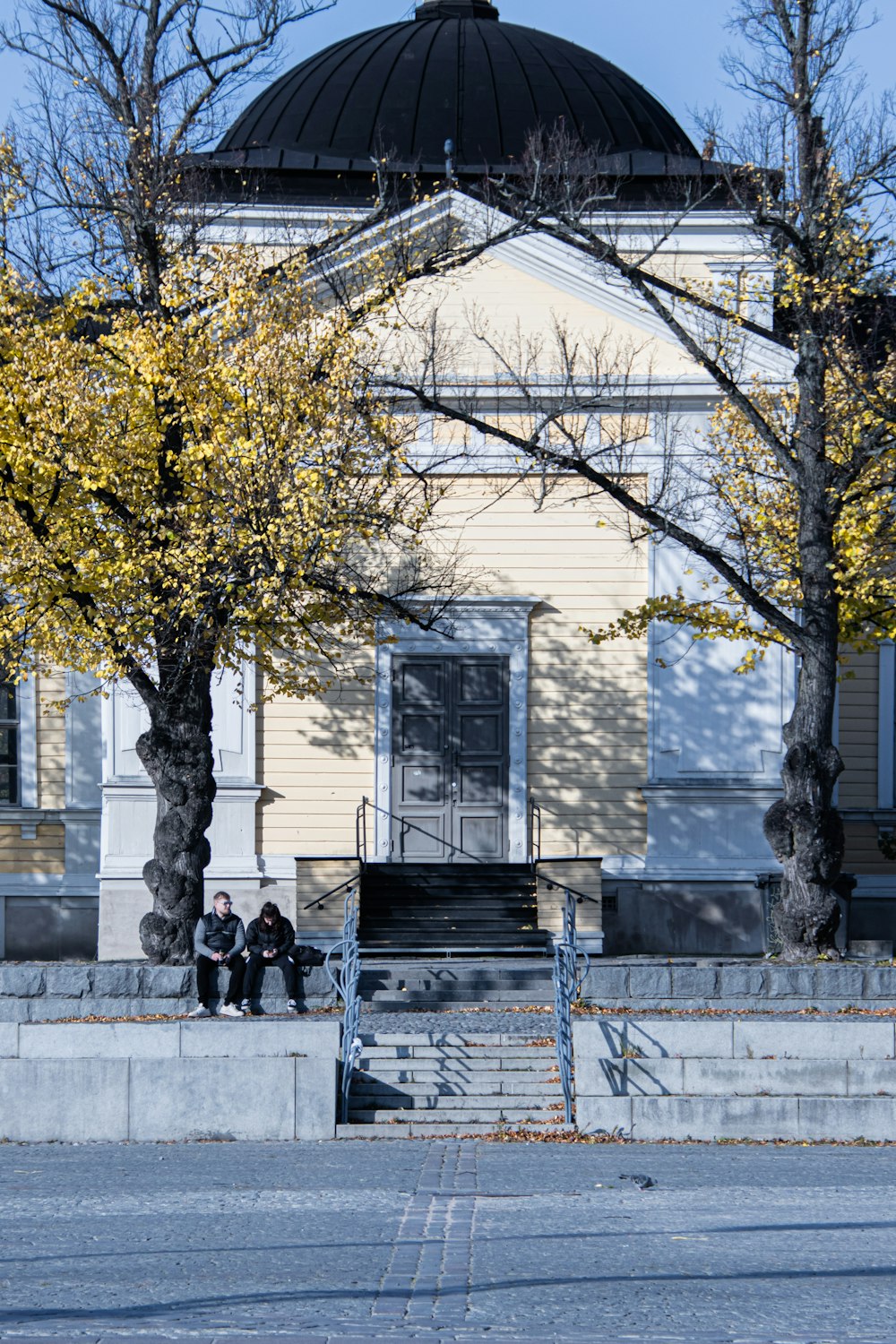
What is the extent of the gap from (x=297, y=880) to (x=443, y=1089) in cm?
720

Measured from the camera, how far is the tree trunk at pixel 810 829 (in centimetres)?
1650

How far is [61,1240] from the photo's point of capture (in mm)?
8688

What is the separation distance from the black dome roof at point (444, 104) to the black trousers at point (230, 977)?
1269 centimetres

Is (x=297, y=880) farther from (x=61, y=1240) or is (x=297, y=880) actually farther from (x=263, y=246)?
(x=61, y=1240)

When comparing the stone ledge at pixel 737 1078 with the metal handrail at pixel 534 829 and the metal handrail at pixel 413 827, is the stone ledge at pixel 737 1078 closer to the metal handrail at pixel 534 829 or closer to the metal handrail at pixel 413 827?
the metal handrail at pixel 534 829

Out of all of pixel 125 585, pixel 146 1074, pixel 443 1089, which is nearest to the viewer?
pixel 146 1074

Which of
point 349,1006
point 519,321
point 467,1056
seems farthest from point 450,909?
point 519,321

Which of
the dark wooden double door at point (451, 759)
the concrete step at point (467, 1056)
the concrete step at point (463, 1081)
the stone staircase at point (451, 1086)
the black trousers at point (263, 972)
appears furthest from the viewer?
the dark wooden double door at point (451, 759)

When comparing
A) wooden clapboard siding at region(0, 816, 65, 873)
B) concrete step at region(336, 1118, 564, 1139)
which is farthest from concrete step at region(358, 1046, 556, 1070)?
wooden clapboard siding at region(0, 816, 65, 873)

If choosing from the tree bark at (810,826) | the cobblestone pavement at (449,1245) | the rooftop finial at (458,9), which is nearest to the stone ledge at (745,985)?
the tree bark at (810,826)

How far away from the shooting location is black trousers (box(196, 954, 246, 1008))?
51.1 ft

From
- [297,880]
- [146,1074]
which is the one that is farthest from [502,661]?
[146,1074]

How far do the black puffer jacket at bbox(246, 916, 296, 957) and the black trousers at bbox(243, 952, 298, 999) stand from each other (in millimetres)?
48

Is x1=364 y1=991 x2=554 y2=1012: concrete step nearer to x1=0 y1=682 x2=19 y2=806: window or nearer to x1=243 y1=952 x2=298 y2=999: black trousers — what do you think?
x1=243 y1=952 x2=298 y2=999: black trousers
